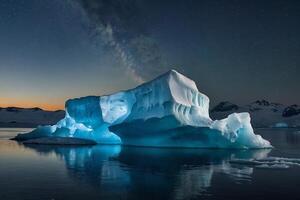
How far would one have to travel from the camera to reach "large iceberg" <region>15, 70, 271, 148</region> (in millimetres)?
32469

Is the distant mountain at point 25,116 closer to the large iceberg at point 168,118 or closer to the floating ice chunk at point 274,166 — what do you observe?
the large iceberg at point 168,118

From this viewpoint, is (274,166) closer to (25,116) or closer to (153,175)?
(153,175)

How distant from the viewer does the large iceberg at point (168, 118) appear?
107 feet

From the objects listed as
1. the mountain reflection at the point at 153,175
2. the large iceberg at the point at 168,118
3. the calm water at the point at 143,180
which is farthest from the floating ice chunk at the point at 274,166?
the large iceberg at the point at 168,118

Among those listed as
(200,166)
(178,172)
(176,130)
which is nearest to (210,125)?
(176,130)

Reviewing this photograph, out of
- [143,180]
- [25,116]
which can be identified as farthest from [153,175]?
[25,116]

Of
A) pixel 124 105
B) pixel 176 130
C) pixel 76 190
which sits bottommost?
pixel 76 190

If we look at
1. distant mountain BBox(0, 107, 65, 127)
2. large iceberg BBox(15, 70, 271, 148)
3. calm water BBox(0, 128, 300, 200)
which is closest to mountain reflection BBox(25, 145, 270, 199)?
calm water BBox(0, 128, 300, 200)

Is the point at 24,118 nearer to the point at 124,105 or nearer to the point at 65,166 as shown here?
the point at 124,105

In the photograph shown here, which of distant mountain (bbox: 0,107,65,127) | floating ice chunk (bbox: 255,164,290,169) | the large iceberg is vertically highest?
distant mountain (bbox: 0,107,65,127)

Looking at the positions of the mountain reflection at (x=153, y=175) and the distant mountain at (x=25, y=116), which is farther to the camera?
the distant mountain at (x=25, y=116)

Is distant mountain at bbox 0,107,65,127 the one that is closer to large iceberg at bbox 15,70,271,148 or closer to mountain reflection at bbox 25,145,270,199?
large iceberg at bbox 15,70,271,148

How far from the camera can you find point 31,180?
16.8 m

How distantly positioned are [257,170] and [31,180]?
11.2 meters
